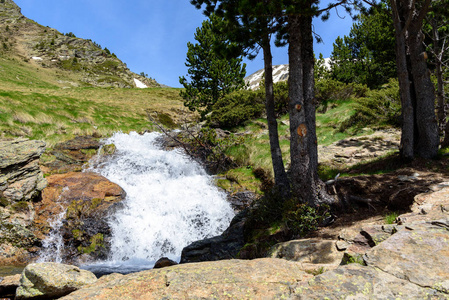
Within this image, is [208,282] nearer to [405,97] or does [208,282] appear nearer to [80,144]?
[405,97]

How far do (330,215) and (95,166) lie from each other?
42.8 feet

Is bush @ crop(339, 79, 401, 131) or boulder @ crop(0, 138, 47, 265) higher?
bush @ crop(339, 79, 401, 131)

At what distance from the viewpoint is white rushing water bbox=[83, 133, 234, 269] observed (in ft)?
32.5

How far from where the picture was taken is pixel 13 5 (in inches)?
4129

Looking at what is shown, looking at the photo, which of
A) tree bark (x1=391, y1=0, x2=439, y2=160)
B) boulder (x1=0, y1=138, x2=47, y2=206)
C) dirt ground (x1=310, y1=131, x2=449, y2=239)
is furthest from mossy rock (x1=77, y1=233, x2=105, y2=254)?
tree bark (x1=391, y1=0, x2=439, y2=160)

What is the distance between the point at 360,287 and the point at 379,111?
14.3m

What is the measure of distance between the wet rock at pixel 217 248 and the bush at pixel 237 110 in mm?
12401

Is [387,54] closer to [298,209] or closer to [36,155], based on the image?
[298,209]

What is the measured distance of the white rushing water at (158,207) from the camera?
991 centimetres

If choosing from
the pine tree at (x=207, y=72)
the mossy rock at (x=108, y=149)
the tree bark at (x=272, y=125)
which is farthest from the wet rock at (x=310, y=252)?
the pine tree at (x=207, y=72)

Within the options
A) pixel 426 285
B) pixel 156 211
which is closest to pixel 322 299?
pixel 426 285

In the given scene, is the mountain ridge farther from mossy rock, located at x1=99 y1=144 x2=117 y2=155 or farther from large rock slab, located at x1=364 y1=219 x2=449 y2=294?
large rock slab, located at x1=364 y1=219 x2=449 y2=294

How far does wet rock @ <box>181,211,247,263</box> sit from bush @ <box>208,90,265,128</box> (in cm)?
1240

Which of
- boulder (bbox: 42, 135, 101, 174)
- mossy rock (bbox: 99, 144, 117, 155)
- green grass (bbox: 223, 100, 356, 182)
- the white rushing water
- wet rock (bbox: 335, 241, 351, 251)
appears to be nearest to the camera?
wet rock (bbox: 335, 241, 351, 251)
